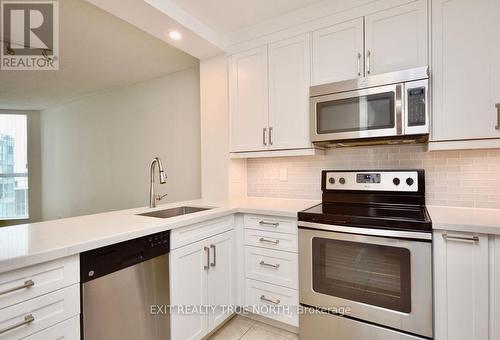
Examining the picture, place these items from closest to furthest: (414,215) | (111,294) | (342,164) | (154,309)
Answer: (111,294)
(154,309)
(414,215)
(342,164)

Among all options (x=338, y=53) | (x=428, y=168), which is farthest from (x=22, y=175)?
(x=428, y=168)

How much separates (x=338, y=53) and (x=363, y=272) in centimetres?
154

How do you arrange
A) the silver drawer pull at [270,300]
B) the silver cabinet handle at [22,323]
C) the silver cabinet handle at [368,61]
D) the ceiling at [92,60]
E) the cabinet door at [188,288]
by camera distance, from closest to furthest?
1. the silver cabinet handle at [22,323]
2. the cabinet door at [188,288]
3. the silver cabinet handle at [368,61]
4. the silver drawer pull at [270,300]
5. the ceiling at [92,60]

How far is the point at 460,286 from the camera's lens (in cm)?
133

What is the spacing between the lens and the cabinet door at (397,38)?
1623 millimetres

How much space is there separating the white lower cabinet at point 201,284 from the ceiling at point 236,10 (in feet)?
5.69

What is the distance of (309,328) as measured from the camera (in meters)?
1.72

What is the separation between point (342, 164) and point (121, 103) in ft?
11.2

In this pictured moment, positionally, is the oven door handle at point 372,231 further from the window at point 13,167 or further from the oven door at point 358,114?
the window at point 13,167

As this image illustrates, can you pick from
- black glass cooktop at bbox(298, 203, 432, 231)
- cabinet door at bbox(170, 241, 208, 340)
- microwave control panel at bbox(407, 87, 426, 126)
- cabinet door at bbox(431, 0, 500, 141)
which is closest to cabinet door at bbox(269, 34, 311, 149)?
black glass cooktop at bbox(298, 203, 432, 231)

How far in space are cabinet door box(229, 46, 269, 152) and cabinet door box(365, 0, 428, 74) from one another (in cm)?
85

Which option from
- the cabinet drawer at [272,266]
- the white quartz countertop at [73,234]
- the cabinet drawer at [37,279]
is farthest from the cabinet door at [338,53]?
the cabinet drawer at [37,279]

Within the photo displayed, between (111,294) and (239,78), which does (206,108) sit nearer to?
(239,78)

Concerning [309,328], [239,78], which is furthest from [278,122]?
[309,328]
